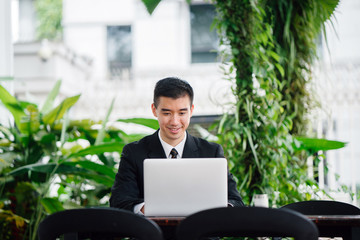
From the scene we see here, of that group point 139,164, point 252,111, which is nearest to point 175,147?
point 139,164

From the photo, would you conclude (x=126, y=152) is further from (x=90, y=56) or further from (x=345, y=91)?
(x=90, y=56)

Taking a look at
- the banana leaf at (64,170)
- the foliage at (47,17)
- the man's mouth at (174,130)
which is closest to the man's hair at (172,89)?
the man's mouth at (174,130)

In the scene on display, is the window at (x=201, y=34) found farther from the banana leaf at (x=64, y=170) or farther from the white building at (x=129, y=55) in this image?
the banana leaf at (x=64, y=170)

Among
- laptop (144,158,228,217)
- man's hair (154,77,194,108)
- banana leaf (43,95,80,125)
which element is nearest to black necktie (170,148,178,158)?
man's hair (154,77,194,108)

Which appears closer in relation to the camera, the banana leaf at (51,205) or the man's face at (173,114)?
the man's face at (173,114)

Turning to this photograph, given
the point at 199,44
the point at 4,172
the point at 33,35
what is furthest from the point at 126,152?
the point at 33,35

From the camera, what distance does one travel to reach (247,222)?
4.47ft

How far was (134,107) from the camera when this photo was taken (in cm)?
827

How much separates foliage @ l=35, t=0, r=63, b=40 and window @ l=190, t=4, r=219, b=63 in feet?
15.2

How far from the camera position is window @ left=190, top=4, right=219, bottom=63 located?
9.24m

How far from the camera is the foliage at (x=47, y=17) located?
40.8 feet

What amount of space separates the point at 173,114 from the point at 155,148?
22cm

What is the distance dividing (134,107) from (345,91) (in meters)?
3.54

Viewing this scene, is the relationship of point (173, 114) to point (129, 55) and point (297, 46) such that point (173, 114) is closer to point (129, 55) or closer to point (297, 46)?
point (297, 46)
